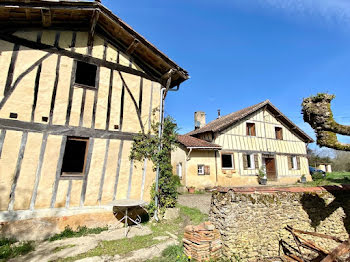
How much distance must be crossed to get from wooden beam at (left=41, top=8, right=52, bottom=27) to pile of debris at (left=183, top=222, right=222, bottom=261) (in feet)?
21.9

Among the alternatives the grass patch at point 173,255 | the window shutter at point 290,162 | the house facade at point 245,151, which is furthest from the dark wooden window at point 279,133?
the grass patch at point 173,255

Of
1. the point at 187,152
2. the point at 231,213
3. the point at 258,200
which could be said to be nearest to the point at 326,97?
the point at 258,200

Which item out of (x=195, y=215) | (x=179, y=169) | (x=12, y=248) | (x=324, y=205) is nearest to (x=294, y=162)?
(x=179, y=169)

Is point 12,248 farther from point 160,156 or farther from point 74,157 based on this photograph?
point 74,157

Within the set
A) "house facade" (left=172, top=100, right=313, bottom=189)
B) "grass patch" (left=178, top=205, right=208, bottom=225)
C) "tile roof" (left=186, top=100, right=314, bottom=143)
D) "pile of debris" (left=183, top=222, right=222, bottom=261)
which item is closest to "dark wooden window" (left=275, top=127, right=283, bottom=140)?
"house facade" (left=172, top=100, right=313, bottom=189)

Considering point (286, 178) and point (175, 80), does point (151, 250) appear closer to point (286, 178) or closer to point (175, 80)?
point (175, 80)

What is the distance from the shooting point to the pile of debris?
12.4 feet

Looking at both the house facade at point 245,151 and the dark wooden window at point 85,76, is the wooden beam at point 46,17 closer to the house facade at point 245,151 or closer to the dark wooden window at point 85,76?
the dark wooden window at point 85,76

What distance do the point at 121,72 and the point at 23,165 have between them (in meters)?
3.89

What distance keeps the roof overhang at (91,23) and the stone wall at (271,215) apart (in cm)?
474

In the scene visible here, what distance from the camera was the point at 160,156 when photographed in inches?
256

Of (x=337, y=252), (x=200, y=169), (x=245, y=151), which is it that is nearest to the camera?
(x=337, y=252)

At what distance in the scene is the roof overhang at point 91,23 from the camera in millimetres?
Answer: 4920

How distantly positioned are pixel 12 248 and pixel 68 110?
3482 mm
